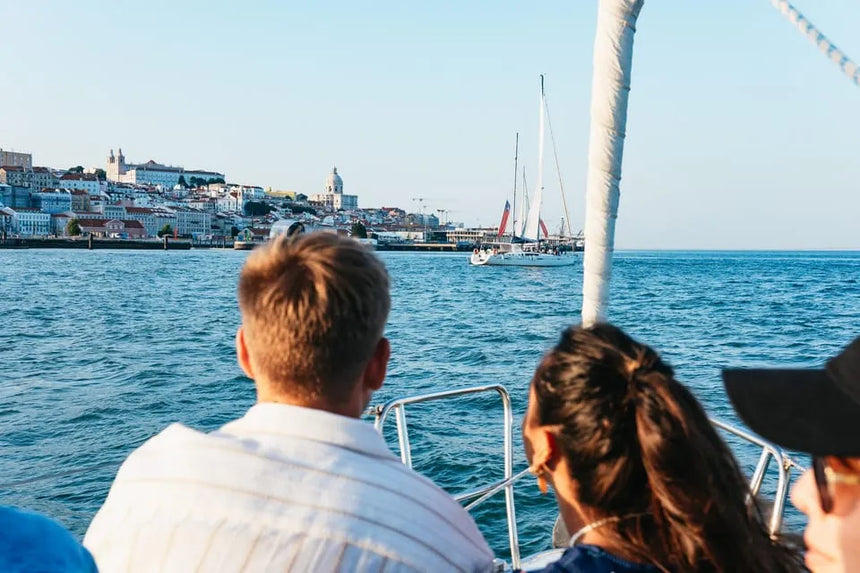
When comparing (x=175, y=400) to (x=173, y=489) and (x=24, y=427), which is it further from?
(x=173, y=489)

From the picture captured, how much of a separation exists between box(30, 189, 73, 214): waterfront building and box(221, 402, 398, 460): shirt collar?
11252 cm

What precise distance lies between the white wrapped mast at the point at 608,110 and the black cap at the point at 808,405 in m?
1.43

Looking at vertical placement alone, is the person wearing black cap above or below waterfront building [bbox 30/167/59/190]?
below

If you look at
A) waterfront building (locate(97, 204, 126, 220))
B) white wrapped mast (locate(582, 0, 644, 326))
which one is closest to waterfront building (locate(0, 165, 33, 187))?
waterfront building (locate(97, 204, 126, 220))

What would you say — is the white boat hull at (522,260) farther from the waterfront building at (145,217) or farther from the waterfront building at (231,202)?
the waterfront building at (231,202)

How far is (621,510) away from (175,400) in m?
11.8

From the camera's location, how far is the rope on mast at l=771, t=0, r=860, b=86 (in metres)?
1.92

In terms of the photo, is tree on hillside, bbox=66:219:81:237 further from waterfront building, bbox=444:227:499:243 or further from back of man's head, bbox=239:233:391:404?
back of man's head, bbox=239:233:391:404

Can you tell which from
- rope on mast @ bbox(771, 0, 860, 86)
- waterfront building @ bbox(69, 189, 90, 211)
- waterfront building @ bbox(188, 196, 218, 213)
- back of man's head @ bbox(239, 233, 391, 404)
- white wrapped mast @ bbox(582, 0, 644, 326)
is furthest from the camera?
waterfront building @ bbox(188, 196, 218, 213)

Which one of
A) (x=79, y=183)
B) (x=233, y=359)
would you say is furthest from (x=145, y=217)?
(x=233, y=359)

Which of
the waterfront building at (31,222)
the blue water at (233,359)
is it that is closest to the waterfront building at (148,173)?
the waterfront building at (31,222)

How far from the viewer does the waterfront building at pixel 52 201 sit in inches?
4016

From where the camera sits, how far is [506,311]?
26.9 metres

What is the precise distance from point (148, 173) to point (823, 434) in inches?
6358
